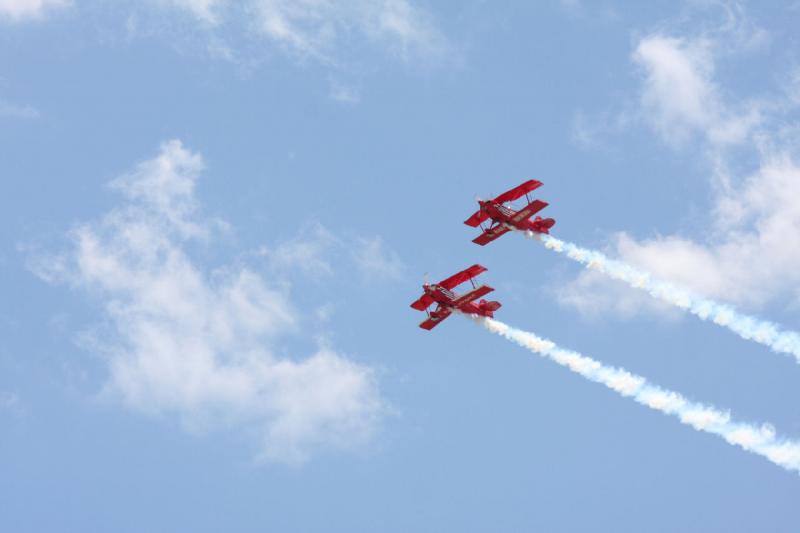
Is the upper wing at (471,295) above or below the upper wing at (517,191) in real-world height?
below

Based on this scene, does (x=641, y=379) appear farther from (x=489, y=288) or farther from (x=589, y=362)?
(x=489, y=288)

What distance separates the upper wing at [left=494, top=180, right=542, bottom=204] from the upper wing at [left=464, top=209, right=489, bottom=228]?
2165 mm

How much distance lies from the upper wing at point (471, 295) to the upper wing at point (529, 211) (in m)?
7.90

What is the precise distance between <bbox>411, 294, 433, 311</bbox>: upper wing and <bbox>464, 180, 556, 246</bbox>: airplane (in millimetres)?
7491

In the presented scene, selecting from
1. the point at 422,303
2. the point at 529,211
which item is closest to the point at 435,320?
the point at 422,303

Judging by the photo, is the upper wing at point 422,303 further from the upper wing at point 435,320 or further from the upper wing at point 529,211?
the upper wing at point 529,211

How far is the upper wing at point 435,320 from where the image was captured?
7466 inches

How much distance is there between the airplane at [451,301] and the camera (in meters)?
189

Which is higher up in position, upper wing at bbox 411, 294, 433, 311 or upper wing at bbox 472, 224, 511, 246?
upper wing at bbox 472, 224, 511, 246

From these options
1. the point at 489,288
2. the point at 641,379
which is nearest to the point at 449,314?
the point at 489,288

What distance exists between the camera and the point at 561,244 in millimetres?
188250

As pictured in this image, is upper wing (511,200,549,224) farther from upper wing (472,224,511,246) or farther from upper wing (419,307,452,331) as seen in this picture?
upper wing (419,307,452,331)

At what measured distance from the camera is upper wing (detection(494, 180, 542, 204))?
186125mm

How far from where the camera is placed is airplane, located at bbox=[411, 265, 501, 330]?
619 feet
